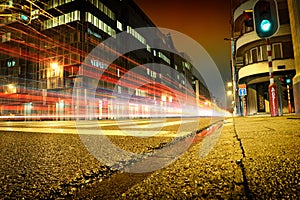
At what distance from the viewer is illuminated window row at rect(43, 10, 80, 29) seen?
2350 centimetres

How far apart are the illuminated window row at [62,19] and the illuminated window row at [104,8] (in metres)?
2.82

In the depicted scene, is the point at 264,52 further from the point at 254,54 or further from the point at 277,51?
the point at 277,51

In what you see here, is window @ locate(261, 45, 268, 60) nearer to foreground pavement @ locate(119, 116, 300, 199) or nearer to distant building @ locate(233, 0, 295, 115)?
distant building @ locate(233, 0, 295, 115)

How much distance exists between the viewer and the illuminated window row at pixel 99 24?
23812 millimetres

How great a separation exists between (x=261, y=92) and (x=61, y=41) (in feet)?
71.5

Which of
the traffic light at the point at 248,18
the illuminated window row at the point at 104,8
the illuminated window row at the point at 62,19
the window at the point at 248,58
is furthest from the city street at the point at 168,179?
the illuminated window row at the point at 104,8

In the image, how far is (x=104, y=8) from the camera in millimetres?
27188

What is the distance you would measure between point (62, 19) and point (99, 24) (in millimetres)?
4166

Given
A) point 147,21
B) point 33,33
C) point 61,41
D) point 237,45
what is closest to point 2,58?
point 33,33

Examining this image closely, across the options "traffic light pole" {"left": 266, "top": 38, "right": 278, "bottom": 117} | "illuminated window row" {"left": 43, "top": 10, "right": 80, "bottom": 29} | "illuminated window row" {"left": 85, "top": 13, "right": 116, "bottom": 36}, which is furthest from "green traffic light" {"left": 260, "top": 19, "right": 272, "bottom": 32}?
"illuminated window row" {"left": 43, "top": 10, "right": 80, "bottom": 29}

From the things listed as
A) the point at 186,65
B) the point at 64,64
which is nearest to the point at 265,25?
the point at 64,64

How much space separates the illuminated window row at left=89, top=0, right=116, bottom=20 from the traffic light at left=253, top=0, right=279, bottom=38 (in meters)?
23.3

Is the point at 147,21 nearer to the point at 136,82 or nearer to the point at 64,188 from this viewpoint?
the point at 136,82

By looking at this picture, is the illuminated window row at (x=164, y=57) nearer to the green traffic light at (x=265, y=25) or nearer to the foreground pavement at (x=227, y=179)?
the green traffic light at (x=265, y=25)
